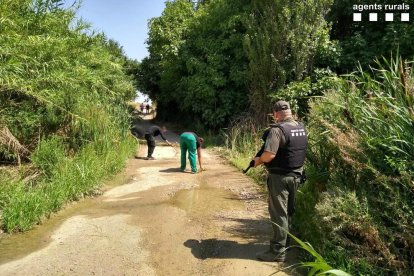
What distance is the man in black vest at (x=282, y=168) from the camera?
168 inches

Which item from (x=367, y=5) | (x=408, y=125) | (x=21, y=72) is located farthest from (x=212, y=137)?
(x=408, y=125)

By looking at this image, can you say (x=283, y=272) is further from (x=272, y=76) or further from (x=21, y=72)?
(x=272, y=76)

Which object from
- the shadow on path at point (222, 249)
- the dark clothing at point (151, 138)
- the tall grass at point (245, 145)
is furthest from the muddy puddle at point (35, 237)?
the dark clothing at point (151, 138)

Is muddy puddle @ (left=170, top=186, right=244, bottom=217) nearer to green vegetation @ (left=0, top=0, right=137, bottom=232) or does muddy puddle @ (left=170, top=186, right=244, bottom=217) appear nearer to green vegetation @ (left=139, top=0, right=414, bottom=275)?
green vegetation @ (left=139, top=0, right=414, bottom=275)

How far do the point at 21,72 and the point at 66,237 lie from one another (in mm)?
3087

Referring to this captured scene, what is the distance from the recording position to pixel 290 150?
14.0 feet

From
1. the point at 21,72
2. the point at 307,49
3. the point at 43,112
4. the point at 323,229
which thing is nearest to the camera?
the point at 323,229

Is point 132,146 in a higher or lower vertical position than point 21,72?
lower

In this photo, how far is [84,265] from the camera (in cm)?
436

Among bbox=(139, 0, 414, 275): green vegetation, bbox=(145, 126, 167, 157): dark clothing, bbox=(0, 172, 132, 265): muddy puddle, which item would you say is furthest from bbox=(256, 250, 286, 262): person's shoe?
bbox=(145, 126, 167, 157): dark clothing

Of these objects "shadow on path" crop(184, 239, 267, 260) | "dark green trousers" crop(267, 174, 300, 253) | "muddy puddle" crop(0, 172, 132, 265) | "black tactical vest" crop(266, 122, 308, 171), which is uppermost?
"black tactical vest" crop(266, 122, 308, 171)

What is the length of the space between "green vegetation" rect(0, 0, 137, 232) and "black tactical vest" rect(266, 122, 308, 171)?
3650 millimetres

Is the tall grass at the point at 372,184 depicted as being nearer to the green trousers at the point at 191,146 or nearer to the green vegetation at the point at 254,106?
the green vegetation at the point at 254,106

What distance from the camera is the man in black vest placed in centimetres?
426
